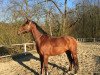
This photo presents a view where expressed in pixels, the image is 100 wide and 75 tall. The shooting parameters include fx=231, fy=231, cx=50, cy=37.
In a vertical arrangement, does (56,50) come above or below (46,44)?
below

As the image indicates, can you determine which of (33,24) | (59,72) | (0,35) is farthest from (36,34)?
(0,35)

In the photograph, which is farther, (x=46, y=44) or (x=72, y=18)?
(x=72, y=18)

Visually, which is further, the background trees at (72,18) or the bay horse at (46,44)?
the background trees at (72,18)

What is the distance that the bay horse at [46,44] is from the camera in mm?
8867

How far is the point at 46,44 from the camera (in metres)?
9.01

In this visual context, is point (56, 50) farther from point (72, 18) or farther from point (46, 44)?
point (72, 18)

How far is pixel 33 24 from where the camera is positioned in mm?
9156

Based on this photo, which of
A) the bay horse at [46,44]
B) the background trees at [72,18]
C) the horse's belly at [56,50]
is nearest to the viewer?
the bay horse at [46,44]

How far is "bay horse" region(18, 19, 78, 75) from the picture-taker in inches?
349

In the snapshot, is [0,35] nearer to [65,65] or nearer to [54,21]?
[65,65]

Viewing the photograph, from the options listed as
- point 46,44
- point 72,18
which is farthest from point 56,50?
point 72,18

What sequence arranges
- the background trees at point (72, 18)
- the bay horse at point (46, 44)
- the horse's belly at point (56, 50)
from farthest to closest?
the background trees at point (72, 18)
the horse's belly at point (56, 50)
the bay horse at point (46, 44)

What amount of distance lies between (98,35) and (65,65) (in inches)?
1331

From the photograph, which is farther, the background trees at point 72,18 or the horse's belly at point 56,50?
the background trees at point 72,18
